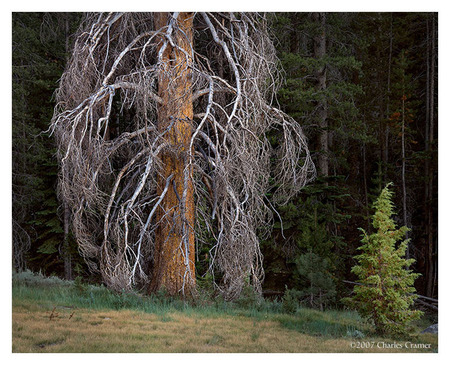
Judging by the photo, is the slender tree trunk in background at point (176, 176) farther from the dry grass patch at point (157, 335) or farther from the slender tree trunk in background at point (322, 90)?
the slender tree trunk in background at point (322, 90)

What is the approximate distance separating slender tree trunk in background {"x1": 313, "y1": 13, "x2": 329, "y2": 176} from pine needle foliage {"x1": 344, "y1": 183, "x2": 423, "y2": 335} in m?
1.63

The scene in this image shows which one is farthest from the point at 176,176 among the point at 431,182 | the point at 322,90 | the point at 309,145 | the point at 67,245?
the point at 431,182

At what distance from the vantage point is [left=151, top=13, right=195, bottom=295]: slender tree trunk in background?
6703 mm

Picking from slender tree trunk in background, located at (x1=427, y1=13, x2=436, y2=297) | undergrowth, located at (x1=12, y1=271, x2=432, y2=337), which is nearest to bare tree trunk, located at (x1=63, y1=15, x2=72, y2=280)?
undergrowth, located at (x1=12, y1=271, x2=432, y2=337)

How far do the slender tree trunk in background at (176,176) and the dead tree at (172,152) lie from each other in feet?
0.04

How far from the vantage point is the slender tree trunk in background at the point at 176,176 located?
6.70 m

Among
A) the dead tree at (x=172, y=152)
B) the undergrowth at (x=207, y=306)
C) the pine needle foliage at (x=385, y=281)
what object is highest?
the dead tree at (x=172, y=152)

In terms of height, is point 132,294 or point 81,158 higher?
point 81,158

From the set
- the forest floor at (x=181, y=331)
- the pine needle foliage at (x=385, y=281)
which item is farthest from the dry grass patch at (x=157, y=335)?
the pine needle foliage at (x=385, y=281)

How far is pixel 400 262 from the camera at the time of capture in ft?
20.2

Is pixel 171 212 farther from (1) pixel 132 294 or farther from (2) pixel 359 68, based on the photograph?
(2) pixel 359 68

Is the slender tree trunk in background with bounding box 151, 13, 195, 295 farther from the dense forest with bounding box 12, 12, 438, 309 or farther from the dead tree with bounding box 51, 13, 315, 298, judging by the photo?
the dense forest with bounding box 12, 12, 438, 309

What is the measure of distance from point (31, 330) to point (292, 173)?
373cm
